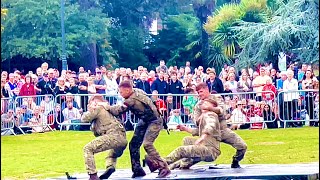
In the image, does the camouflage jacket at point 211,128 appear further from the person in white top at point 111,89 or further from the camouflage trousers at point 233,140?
the person in white top at point 111,89

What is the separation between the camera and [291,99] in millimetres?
20938

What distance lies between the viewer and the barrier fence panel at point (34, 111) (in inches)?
845

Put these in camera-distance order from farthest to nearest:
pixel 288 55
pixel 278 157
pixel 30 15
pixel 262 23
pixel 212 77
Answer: pixel 30 15 → pixel 262 23 → pixel 288 55 → pixel 212 77 → pixel 278 157

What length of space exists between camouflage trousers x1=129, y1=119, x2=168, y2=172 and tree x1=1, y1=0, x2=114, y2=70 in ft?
83.8

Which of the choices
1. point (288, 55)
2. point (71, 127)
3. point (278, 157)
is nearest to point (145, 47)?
point (288, 55)

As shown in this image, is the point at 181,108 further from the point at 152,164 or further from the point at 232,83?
the point at 152,164

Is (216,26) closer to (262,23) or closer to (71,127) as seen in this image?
(262,23)

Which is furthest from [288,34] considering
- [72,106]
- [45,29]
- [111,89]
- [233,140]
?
[233,140]

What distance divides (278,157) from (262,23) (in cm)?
1899

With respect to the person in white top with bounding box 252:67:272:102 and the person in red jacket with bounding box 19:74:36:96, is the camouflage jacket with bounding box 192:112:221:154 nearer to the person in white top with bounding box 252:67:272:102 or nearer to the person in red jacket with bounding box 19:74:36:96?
the person in white top with bounding box 252:67:272:102

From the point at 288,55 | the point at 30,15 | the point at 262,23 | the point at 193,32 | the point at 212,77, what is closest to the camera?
the point at 212,77

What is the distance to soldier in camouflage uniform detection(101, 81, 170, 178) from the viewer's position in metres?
12.3

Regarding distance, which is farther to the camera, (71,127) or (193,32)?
(193,32)

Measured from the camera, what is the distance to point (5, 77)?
861 inches
